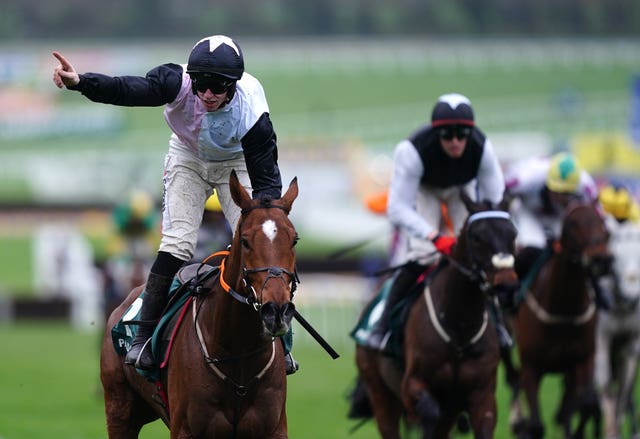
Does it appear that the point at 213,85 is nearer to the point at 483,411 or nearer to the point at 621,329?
the point at 483,411

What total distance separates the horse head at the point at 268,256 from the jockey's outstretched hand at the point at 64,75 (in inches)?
30.9

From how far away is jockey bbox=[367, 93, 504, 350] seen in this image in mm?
8180

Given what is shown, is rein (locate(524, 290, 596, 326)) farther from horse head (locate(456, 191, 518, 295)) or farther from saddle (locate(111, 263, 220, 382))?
saddle (locate(111, 263, 220, 382))

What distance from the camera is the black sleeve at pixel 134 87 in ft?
18.9

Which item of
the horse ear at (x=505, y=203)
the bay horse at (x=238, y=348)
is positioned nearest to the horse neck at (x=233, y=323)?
the bay horse at (x=238, y=348)

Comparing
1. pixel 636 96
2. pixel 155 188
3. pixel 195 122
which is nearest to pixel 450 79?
pixel 155 188

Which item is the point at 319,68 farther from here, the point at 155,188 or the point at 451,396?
the point at 451,396

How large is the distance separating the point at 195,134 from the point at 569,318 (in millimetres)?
4196

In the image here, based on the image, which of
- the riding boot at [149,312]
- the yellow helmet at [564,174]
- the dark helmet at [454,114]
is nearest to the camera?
the riding boot at [149,312]

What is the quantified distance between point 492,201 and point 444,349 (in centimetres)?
95

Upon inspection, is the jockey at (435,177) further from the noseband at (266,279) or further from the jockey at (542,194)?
the noseband at (266,279)

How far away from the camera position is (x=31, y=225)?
1291 inches

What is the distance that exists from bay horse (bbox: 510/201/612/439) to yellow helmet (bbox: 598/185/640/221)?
4.55 ft

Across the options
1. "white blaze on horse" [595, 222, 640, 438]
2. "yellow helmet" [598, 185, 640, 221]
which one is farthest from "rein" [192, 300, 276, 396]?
"yellow helmet" [598, 185, 640, 221]
